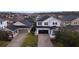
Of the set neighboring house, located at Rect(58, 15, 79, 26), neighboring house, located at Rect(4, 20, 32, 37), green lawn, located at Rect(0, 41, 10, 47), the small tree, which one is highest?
neighboring house, located at Rect(58, 15, 79, 26)

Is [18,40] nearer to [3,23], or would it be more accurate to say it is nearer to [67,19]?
[3,23]

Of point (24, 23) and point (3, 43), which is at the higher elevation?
point (24, 23)

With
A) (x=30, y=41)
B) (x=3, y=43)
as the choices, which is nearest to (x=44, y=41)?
(x=30, y=41)

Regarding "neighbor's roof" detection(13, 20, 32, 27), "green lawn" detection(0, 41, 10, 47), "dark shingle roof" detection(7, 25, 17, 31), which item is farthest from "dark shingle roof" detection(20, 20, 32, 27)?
"green lawn" detection(0, 41, 10, 47)

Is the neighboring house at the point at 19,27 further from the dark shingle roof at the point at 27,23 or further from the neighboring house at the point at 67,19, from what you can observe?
the neighboring house at the point at 67,19

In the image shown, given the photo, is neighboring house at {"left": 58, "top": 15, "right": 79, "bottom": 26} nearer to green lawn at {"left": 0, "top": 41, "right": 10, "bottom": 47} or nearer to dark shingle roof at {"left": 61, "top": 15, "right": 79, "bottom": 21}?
dark shingle roof at {"left": 61, "top": 15, "right": 79, "bottom": 21}

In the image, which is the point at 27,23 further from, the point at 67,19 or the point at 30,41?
the point at 67,19
